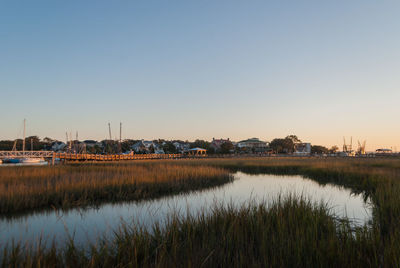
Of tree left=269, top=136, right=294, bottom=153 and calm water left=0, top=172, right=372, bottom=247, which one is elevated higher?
tree left=269, top=136, right=294, bottom=153

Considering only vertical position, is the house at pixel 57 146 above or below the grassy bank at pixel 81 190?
above

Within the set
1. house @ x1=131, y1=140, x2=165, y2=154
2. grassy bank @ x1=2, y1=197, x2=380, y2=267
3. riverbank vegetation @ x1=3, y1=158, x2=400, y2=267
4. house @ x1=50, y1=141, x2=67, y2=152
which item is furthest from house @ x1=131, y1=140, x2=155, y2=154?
grassy bank @ x1=2, y1=197, x2=380, y2=267

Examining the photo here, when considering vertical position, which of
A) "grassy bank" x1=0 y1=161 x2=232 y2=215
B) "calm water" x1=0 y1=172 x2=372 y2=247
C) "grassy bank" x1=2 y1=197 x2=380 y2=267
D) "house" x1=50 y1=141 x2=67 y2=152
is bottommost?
"calm water" x1=0 y1=172 x2=372 y2=247

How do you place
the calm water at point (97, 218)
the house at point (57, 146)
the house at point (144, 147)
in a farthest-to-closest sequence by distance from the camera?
the house at point (57, 146) → the house at point (144, 147) → the calm water at point (97, 218)

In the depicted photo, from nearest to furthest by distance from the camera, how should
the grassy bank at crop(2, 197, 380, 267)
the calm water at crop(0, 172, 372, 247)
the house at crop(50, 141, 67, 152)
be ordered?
1. the grassy bank at crop(2, 197, 380, 267)
2. the calm water at crop(0, 172, 372, 247)
3. the house at crop(50, 141, 67, 152)

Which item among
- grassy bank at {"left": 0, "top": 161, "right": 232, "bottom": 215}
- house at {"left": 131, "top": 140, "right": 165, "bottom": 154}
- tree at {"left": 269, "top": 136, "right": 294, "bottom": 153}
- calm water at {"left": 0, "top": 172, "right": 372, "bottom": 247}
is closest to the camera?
calm water at {"left": 0, "top": 172, "right": 372, "bottom": 247}

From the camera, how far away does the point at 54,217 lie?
29.8ft

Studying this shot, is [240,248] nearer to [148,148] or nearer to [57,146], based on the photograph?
[148,148]

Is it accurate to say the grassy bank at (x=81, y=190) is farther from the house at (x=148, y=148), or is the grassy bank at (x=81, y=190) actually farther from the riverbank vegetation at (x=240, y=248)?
the house at (x=148, y=148)

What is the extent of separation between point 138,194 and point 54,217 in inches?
165

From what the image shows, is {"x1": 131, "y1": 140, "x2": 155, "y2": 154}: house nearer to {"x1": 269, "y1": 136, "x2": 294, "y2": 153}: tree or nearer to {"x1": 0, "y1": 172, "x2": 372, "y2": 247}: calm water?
{"x1": 269, "y1": 136, "x2": 294, "y2": 153}: tree

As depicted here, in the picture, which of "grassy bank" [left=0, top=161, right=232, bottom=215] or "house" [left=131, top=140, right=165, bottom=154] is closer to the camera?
"grassy bank" [left=0, top=161, right=232, bottom=215]

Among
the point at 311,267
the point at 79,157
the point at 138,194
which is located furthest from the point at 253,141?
the point at 311,267

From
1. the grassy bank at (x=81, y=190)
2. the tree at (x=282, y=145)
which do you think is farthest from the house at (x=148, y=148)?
the grassy bank at (x=81, y=190)
